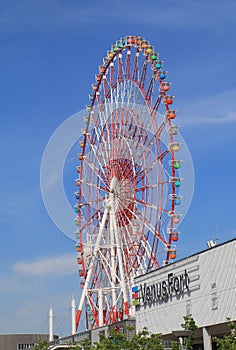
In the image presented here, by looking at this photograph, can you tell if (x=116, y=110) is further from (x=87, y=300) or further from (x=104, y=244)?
(x=87, y=300)

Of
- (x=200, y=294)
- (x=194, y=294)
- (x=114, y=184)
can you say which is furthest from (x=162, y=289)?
(x=114, y=184)

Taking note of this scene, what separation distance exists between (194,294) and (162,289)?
14.0 feet

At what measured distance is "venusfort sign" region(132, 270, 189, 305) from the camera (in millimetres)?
43812

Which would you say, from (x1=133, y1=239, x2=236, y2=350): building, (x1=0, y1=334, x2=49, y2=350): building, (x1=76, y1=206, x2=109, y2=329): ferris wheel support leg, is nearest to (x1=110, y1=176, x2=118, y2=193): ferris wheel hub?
(x1=76, y1=206, x2=109, y2=329): ferris wheel support leg

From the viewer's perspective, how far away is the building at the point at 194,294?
39.2 m

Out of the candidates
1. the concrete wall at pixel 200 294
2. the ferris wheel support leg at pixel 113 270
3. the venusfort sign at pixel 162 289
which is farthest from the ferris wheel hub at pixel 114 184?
the concrete wall at pixel 200 294

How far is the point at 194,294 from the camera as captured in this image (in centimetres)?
4238

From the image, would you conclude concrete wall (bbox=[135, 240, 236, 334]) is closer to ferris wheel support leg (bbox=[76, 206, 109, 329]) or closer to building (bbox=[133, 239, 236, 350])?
building (bbox=[133, 239, 236, 350])

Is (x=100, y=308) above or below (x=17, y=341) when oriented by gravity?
below

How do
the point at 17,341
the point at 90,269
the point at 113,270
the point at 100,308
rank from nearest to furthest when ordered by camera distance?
the point at 100,308 → the point at 113,270 → the point at 90,269 → the point at 17,341

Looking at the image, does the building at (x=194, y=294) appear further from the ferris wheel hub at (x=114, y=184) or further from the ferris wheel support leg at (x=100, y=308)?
the ferris wheel hub at (x=114, y=184)

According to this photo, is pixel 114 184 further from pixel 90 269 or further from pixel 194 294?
pixel 194 294

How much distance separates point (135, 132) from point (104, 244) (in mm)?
8408

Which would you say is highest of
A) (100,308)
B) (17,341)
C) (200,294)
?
(17,341)
